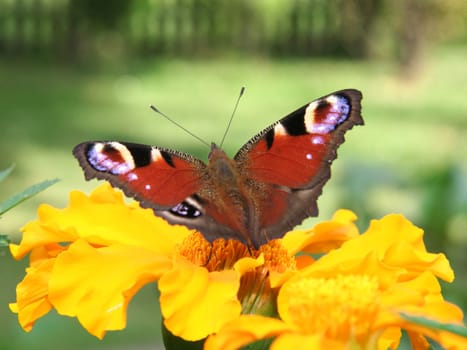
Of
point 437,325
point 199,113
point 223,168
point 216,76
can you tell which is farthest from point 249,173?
point 216,76

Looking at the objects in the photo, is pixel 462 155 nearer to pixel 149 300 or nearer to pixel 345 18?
pixel 149 300

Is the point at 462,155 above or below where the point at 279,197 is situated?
below

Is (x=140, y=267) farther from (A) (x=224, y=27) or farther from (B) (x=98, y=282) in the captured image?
(A) (x=224, y=27)

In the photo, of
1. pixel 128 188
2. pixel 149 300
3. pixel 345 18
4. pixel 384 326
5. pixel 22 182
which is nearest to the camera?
pixel 384 326

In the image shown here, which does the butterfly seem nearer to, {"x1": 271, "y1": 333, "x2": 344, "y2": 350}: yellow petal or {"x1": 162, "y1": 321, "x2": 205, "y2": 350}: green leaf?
{"x1": 162, "y1": 321, "x2": 205, "y2": 350}: green leaf

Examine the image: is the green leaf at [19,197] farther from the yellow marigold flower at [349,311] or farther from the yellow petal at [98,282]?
the yellow marigold flower at [349,311]

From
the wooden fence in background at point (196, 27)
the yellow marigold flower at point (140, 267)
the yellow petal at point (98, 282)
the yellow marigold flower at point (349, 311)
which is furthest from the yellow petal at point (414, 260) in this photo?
the wooden fence in background at point (196, 27)

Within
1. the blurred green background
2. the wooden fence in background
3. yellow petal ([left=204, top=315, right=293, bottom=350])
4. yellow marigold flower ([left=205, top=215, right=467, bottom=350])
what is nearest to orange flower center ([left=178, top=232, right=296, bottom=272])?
yellow marigold flower ([left=205, top=215, right=467, bottom=350])

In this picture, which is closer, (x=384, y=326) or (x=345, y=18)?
(x=384, y=326)

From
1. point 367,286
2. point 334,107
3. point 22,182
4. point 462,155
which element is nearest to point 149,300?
point 22,182
